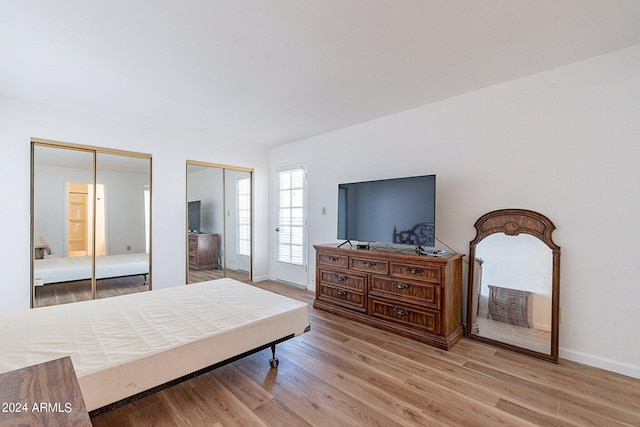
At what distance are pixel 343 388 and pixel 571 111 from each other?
2.96m

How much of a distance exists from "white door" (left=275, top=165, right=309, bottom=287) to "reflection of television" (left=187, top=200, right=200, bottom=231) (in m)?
1.38

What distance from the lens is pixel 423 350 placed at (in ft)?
8.54

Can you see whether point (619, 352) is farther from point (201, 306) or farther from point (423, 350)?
point (201, 306)

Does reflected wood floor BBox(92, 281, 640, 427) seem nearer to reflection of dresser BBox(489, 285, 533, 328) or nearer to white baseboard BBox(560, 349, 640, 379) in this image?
white baseboard BBox(560, 349, 640, 379)

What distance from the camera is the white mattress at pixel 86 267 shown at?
331 centimetres

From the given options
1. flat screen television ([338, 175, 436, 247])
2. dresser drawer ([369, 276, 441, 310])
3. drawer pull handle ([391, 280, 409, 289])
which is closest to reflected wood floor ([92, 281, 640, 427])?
dresser drawer ([369, 276, 441, 310])

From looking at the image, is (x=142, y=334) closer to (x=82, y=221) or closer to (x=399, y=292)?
(x=399, y=292)

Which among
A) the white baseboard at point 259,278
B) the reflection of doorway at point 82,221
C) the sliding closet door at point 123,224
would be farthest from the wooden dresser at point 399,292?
the reflection of doorway at point 82,221

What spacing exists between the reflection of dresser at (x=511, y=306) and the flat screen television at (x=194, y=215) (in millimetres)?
4052

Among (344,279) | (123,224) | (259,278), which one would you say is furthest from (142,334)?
(259,278)

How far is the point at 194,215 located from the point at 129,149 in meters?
1.25

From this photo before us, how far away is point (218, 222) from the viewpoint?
15.7 feet

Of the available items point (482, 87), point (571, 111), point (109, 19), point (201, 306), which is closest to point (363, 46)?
point (482, 87)

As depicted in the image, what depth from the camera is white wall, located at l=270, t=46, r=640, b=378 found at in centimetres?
222
